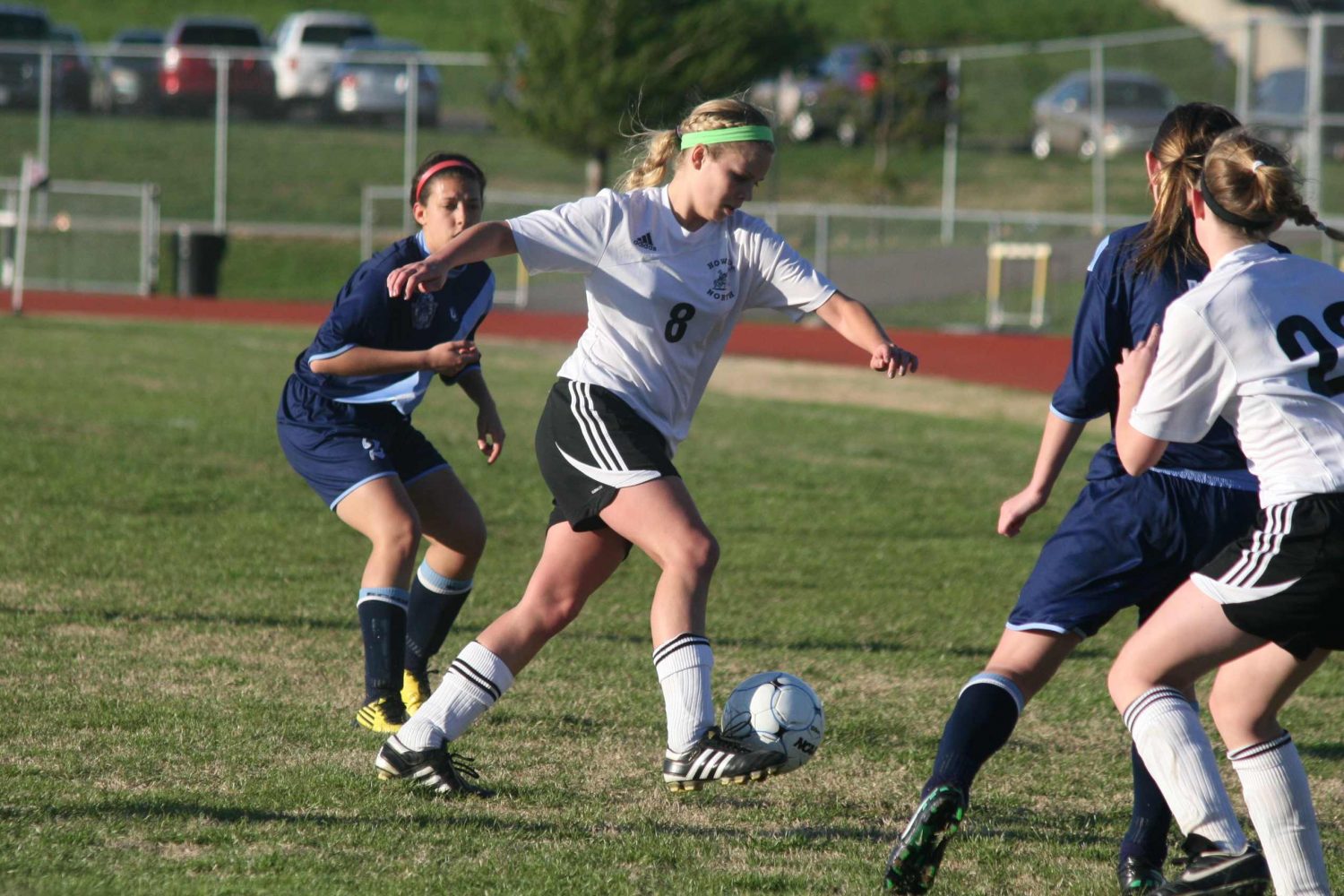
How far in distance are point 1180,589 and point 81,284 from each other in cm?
2344

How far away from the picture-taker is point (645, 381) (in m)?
4.05

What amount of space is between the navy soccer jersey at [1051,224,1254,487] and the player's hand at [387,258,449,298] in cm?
142

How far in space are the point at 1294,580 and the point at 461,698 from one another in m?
2.04

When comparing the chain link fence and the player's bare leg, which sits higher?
the chain link fence

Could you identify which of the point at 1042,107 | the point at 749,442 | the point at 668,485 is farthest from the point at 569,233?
the point at 1042,107

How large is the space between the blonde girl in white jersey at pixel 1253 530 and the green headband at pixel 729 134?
1131mm

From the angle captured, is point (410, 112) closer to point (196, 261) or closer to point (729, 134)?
point (196, 261)

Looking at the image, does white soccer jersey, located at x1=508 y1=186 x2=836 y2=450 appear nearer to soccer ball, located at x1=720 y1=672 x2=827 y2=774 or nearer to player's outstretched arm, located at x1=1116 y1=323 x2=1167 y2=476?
soccer ball, located at x1=720 y1=672 x2=827 y2=774

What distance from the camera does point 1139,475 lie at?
3477mm

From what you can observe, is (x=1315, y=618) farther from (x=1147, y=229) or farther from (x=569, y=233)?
(x=569, y=233)

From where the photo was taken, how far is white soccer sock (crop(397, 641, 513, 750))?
4.04 metres

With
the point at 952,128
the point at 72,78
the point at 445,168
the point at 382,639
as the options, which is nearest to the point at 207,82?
the point at 72,78

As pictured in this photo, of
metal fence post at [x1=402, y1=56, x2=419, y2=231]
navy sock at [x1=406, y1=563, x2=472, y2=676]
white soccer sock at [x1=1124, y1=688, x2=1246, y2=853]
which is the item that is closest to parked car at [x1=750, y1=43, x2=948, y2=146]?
metal fence post at [x1=402, y1=56, x2=419, y2=231]

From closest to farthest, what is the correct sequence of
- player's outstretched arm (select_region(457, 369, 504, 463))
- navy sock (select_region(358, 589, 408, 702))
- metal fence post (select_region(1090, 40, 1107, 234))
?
navy sock (select_region(358, 589, 408, 702)), player's outstretched arm (select_region(457, 369, 504, 463)), metal fence post (select_region(1090, 40, 1107, 234))
